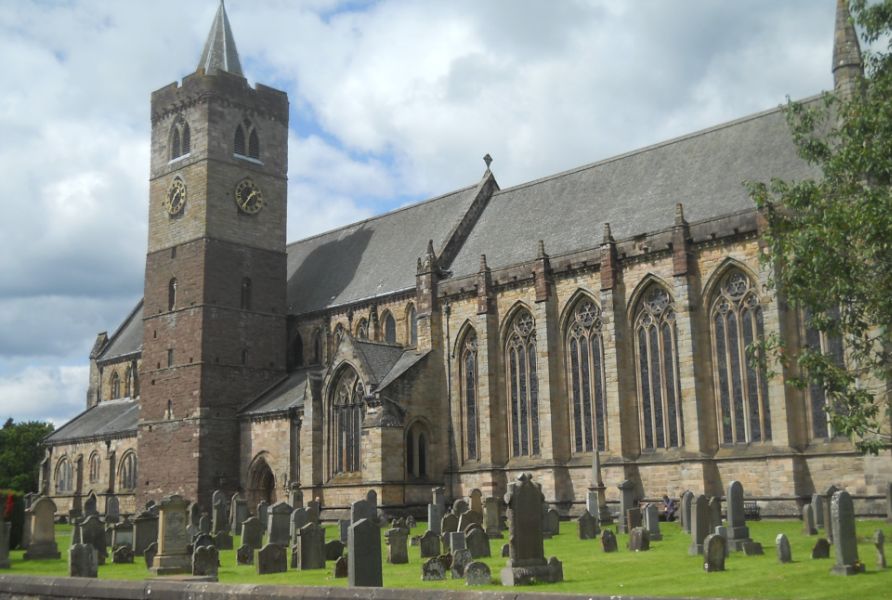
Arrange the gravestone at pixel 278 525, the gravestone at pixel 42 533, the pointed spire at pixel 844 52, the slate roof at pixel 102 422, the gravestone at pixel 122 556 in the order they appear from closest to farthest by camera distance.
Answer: the gravestone at pixel 122 556
the gravestone at pixel 42 533
the gravestone at pixel 278 525
the pointed spire at pixel 844 52
the slate roof at pixel 102 422

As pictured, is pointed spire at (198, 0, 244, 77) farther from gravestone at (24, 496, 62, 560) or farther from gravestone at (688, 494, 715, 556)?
gravestone at (688, 494, 715, 556)

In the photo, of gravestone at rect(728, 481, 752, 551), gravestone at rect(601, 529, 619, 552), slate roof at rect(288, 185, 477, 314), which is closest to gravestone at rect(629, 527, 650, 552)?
gravestone at rect(601, 529, 619, 552)

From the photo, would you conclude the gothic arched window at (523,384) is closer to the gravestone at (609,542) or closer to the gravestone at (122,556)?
the gravestone at (609,542)

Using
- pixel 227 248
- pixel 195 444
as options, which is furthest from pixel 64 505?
pixel 227 248

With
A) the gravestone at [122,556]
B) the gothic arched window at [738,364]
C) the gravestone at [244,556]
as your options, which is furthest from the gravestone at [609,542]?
the gravestone at [122,556]

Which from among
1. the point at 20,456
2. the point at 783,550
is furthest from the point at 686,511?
the point at 20,456

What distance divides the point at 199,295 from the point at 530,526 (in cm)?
3369

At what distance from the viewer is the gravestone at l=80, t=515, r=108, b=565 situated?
87.2ft

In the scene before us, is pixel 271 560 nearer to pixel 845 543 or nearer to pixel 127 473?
pixel 845 543

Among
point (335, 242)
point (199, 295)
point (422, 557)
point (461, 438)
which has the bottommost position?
point (422, 557)

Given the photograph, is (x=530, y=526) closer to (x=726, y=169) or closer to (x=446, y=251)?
(x=726, y=169)

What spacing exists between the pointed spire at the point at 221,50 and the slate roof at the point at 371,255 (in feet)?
35.4

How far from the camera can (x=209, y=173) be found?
49250 mm

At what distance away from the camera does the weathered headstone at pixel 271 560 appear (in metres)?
21.9
